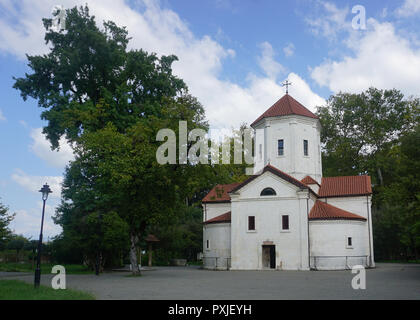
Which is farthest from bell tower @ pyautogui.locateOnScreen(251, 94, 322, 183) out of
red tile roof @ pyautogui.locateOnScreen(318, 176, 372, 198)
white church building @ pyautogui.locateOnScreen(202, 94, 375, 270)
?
red tile roof @ pyautogui.locateOnScreen(318, 176, 372, 198)

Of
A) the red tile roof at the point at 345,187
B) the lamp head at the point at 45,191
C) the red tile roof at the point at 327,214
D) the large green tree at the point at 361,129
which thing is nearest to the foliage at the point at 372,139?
the large green tree at the point at 361,129

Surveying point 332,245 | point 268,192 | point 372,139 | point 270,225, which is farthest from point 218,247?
point 372,139

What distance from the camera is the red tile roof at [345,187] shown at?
130 ft

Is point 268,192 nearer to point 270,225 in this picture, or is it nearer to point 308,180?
point 270,225

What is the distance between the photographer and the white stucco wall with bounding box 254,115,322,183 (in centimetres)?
3922

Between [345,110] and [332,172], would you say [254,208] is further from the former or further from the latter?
[345,110]

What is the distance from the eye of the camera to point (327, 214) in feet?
115

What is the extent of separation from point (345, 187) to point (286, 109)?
981cm

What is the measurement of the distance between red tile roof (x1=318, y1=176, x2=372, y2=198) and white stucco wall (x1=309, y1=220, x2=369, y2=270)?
4822mm

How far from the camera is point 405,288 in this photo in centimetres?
1778

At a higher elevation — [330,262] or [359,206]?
[359,206]

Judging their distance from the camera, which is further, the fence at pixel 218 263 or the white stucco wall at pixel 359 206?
the white stucco wall at pixel 359 206

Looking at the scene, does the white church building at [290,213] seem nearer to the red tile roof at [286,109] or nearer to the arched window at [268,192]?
the arched window at [268,192]

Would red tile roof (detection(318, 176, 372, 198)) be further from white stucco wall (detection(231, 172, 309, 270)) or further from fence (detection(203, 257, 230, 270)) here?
fence (detection(203, 257, 230, 270))
